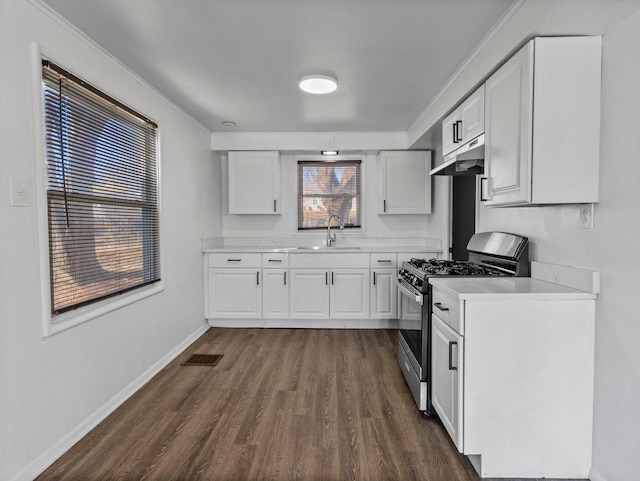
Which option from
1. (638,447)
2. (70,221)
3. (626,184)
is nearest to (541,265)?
(626,184)

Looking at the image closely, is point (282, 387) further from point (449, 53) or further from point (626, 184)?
point (449, 53)

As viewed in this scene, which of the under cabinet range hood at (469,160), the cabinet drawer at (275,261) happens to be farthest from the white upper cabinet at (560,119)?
the cabinet drawer at (275,261)

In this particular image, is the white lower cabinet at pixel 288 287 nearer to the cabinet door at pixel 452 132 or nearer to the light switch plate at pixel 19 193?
the cabinet door at pixel 452 132

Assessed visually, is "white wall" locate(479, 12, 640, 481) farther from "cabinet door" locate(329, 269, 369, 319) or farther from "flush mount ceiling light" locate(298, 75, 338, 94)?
"cabinet door" locate(329, 269, 369, 319)

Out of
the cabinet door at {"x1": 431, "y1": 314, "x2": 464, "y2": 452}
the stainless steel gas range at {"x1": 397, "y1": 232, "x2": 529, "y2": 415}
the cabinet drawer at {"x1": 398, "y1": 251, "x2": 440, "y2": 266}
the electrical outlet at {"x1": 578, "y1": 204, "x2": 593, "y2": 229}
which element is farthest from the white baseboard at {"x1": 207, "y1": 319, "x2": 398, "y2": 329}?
the electrical outlet at {"x1": 578, "y1": 204, "x2": 593, "y2": 229}

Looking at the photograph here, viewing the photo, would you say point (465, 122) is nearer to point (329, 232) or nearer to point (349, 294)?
point (349, 294)

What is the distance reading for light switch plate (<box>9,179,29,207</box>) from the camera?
5.30 ft

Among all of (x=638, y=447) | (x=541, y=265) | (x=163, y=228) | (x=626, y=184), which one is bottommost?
(x=638, y=447)

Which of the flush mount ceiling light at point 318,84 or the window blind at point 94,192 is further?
the flush mount ceiling light at point 318,84

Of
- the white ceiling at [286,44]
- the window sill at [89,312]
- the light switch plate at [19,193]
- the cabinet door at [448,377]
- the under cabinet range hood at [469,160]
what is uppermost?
the white ceiling at [286,44]

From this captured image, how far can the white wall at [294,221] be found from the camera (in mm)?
4621

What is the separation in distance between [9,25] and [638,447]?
3144 millimetres

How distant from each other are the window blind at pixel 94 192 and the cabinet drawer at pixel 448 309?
201cm

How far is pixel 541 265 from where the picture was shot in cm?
204
